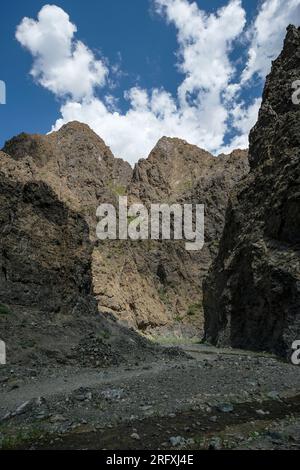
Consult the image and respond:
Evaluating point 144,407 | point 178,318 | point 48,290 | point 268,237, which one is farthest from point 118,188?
point 144,407

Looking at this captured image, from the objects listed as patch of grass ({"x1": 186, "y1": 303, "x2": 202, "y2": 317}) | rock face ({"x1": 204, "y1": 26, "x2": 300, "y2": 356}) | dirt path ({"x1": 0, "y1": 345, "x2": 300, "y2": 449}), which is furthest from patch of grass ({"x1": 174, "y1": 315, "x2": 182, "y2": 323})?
dirt path ({"x1": 0, "y1": 345, "x2": 300, "y2": 449})

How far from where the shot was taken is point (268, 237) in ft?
119

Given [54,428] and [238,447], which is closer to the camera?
[238,447]

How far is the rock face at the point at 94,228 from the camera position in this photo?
3362 centimetres

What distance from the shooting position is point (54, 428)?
11.4m

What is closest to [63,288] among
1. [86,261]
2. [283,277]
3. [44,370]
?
[86,261]

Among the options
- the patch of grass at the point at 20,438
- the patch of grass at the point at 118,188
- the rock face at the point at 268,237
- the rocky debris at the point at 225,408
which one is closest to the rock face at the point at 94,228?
the patch of grass at the point at 118,188

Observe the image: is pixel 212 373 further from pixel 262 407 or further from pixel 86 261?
pixel 86 261

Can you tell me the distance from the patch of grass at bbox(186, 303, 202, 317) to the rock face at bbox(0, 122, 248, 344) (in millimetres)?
307

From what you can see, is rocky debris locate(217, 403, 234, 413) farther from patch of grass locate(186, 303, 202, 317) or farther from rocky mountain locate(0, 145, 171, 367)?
patch of grass locate(186, 303, 202, 317)

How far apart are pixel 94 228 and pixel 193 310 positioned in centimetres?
3108

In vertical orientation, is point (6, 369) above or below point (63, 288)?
below
